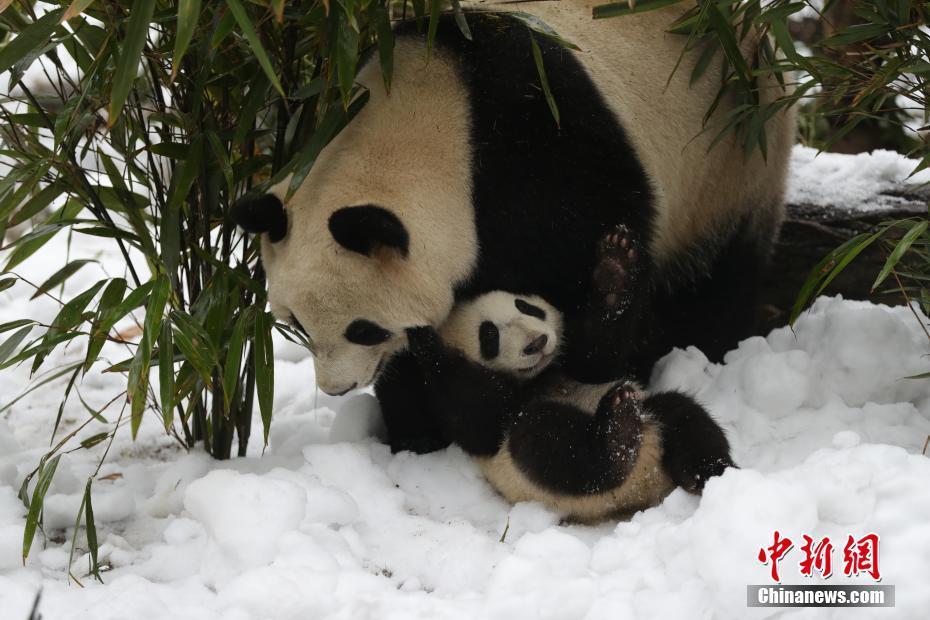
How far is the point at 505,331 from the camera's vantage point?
256cm

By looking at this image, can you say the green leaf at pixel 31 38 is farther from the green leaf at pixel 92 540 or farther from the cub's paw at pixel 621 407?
the cub's paw at pixel 621 407

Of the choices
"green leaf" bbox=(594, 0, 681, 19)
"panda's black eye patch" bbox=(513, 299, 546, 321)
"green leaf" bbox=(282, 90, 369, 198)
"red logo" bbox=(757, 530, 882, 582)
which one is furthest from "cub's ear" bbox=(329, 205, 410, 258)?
"red logo" bbox=(757, 530, 882, 582)

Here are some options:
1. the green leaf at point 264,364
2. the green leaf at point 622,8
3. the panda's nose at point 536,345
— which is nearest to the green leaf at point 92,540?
the green leaf at point 264,364

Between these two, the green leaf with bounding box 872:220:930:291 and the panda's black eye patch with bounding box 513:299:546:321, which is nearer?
the green leaf with bounding box 872:220:930:291

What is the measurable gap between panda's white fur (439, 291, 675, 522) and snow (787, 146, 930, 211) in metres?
1.59

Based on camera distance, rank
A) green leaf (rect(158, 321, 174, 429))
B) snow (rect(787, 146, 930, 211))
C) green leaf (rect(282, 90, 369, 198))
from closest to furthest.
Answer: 1. green leaf (rect(158, 321, 174, 429))
2. green leaf (rect(282, 90, 369, 198))
3. snow (rect(787, 146, 930, 211))

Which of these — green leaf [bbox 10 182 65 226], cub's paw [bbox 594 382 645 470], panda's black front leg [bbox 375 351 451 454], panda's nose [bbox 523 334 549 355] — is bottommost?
panda's black front leg [bbox 375 351 451 454]

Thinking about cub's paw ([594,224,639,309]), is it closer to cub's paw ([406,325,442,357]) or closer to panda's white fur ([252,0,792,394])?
panda's white fur ([252,0,792,394])

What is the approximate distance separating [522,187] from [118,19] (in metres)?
1.08

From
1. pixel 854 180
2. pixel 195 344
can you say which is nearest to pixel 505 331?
pixel 195 344

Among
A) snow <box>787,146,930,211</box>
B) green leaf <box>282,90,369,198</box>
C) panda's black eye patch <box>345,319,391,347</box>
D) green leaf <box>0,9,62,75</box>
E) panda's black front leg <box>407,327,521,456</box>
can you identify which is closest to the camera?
green leaf <box>0,9,62,75</box>

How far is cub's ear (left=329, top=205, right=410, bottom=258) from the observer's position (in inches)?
90.1

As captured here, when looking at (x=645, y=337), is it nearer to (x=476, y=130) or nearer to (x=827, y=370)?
(x=827, y=370)

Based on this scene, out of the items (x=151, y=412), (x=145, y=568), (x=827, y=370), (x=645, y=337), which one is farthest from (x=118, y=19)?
(x=827, y=370)
